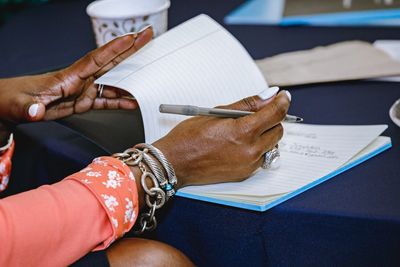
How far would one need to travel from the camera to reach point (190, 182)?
0.68 metres

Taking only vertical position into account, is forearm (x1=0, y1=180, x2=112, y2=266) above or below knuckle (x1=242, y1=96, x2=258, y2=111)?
below

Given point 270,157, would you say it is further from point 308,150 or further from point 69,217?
point 69,217

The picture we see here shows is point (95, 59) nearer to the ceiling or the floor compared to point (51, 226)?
nearer to the ceiling

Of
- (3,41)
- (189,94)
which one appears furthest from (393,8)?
(3,41)

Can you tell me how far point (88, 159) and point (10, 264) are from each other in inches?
9.5

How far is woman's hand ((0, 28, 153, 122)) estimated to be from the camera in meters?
0.82

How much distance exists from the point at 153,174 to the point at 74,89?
26 cm

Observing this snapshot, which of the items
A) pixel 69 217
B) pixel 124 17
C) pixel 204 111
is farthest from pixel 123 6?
pixel 69 217

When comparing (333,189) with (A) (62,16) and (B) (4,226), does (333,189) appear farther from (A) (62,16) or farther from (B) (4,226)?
(A) (62,16)

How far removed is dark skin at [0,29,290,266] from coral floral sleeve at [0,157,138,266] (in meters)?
0.03

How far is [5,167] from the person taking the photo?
852mm

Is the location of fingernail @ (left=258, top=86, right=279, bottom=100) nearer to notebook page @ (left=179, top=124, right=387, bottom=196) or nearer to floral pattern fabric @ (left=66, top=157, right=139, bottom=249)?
notebook page @ (left=179, top=124, right=387, bottom=196)

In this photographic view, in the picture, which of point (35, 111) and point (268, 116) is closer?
point (268, 116)

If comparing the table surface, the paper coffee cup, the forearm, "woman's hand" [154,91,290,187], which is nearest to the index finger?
"woman's hand" [154,91,290,187]
